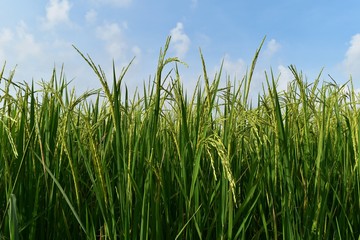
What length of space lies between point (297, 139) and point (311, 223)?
416 mm

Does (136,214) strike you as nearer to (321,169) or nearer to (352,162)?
(321,169)

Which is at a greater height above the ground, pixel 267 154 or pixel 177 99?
pixel 177 99

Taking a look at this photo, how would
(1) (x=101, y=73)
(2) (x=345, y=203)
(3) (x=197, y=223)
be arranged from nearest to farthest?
(1) (x=101, y=73) → (3) (x=197, y=223) → (2) (x=345, y=203)

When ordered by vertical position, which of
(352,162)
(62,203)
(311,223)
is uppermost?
(352,162)

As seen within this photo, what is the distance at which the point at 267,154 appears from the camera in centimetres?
220

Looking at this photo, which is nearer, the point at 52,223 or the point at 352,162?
the point at 52,223

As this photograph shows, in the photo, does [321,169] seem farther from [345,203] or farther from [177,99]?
[177,99]

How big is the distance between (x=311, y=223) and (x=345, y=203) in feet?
0.84

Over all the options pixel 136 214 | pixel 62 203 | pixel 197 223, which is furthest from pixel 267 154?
pixel 62 203

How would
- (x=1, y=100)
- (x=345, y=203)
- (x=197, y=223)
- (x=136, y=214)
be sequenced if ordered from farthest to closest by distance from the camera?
1. (x=345, y=203)
2. (x=1, y=100)
3. (x=197, y=223)
4. (x=136, y=214)

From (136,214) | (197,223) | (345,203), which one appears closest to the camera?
(136,214)

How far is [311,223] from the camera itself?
2.04 meters

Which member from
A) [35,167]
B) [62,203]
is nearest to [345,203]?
[62,203]

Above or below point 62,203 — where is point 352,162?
above
